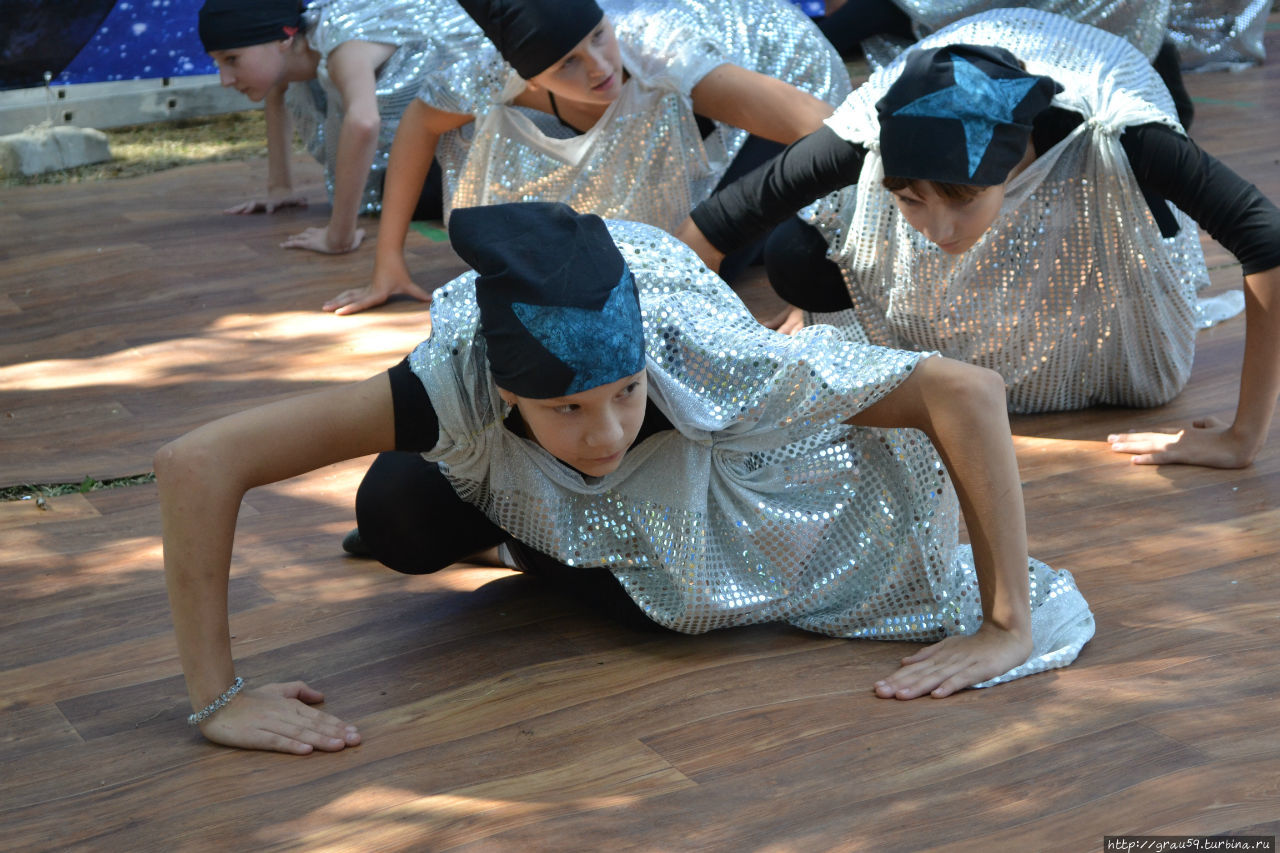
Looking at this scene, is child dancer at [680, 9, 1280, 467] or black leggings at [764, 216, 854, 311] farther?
black leggings at [764, 216, 854, 311]

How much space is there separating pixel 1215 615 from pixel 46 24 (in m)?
4.15

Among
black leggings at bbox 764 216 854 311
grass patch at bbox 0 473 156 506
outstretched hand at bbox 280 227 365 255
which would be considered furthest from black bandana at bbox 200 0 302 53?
black leggings at bbox 764 216 854 311

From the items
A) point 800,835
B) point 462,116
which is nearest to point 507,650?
point 800,835

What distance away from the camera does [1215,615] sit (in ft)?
5.62

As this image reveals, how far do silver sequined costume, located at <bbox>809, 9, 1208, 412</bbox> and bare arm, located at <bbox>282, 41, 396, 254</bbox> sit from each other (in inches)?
56.6

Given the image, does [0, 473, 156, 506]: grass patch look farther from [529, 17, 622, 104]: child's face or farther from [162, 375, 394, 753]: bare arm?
[529, 17, 622, 104]: child's face

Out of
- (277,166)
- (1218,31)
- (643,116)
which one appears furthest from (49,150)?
(1218,31)

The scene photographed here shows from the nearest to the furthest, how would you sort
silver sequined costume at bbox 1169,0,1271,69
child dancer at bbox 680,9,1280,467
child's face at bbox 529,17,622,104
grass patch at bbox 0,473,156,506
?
child dancer at bbox 680,9,1280,467
grass patch at bbox 0,473,156,506
child's face at bbox 529,17,622,104
silver sequined costume at bbox 1169,0,1271,69

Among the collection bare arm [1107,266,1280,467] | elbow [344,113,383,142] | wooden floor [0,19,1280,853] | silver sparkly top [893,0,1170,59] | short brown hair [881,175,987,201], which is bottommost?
wooden floor [0,19,1280,853]

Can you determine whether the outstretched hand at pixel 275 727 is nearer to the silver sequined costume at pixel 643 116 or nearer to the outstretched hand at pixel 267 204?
the silver sequined costume at pixel 643 116

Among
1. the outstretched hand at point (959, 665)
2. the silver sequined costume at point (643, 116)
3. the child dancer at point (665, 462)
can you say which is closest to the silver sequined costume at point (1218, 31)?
the silver sequined costume at point (643, 116)

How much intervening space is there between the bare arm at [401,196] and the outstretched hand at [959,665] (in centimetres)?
177

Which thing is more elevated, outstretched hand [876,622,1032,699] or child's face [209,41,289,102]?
child's face [209,41,289,102]

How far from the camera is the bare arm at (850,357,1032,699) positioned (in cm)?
153
